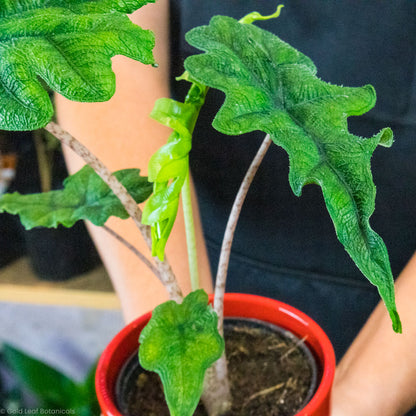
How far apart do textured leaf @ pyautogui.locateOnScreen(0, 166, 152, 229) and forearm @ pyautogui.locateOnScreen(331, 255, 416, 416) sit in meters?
0.23

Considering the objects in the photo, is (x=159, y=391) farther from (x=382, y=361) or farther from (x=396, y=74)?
(x=396, y=74)

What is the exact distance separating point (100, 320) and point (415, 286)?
2.86 ft

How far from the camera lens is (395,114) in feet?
1.60

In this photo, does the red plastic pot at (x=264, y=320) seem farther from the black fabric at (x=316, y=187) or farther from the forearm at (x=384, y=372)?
the black fabric at (x=316, y=187)

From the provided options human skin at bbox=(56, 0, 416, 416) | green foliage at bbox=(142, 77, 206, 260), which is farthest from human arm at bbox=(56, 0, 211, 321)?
green foliage at bbox=(142, 77, 206, 260)

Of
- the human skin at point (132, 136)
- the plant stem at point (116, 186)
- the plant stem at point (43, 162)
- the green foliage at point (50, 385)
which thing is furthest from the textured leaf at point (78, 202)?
the plant stem at point (43, 162)

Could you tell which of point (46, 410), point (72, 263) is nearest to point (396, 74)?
point (46, 410)

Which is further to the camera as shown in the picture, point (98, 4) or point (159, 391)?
point (159, 391)

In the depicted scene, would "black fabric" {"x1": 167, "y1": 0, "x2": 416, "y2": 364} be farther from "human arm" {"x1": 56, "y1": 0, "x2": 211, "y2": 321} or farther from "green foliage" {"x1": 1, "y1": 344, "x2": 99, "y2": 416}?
"green foliage" {"x1": 1, "y1": 344, "x2": 99, "y2": 416}

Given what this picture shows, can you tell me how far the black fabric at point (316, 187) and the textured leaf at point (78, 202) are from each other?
0.73 ft

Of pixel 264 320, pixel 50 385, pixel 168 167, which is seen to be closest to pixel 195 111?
pixel 168 167

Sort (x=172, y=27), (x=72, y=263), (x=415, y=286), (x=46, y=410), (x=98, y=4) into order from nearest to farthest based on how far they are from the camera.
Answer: (x=98, y=4)
(x=415, y=286)
(x=172, y=27)
(x=46, y=410)
(x=72, y=263)

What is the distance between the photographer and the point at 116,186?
0.85 ft

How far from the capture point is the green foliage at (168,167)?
0.23 metres
